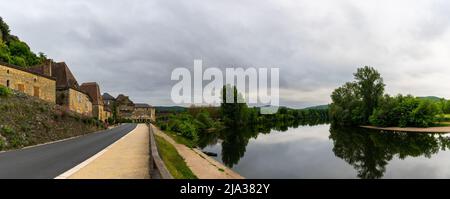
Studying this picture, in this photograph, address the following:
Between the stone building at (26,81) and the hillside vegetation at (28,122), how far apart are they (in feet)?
12.0

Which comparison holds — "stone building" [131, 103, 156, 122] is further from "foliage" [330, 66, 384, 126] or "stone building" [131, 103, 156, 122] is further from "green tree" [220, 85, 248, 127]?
"foliage" [330, 66, 384, 126]

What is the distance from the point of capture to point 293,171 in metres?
21.3

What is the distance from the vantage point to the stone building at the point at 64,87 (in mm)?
34281

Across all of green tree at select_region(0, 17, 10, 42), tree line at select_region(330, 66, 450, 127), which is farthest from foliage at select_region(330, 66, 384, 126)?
green tree at select_region(0, 17, 10, 42)

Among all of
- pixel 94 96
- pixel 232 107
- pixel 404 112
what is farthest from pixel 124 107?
pixel 404 112

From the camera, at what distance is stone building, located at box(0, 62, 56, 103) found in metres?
23.7

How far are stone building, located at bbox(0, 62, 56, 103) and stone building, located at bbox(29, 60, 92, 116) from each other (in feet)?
10.9

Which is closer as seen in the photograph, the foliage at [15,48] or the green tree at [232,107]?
the foliage at [15,48]

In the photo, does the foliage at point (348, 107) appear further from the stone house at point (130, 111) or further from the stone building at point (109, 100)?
the stone building at point (109, 100)

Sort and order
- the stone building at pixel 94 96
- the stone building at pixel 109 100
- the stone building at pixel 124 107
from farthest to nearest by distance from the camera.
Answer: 1. the stone building at pixel 124 107
2. the stone building at pixel 109 100
3. the stone building at pixel 94 96

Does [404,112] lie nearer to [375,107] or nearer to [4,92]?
[375,107]

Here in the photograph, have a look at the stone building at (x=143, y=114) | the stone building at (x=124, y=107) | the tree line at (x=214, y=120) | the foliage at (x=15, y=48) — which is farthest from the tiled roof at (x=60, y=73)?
the stone building at (x=143, y=114)
